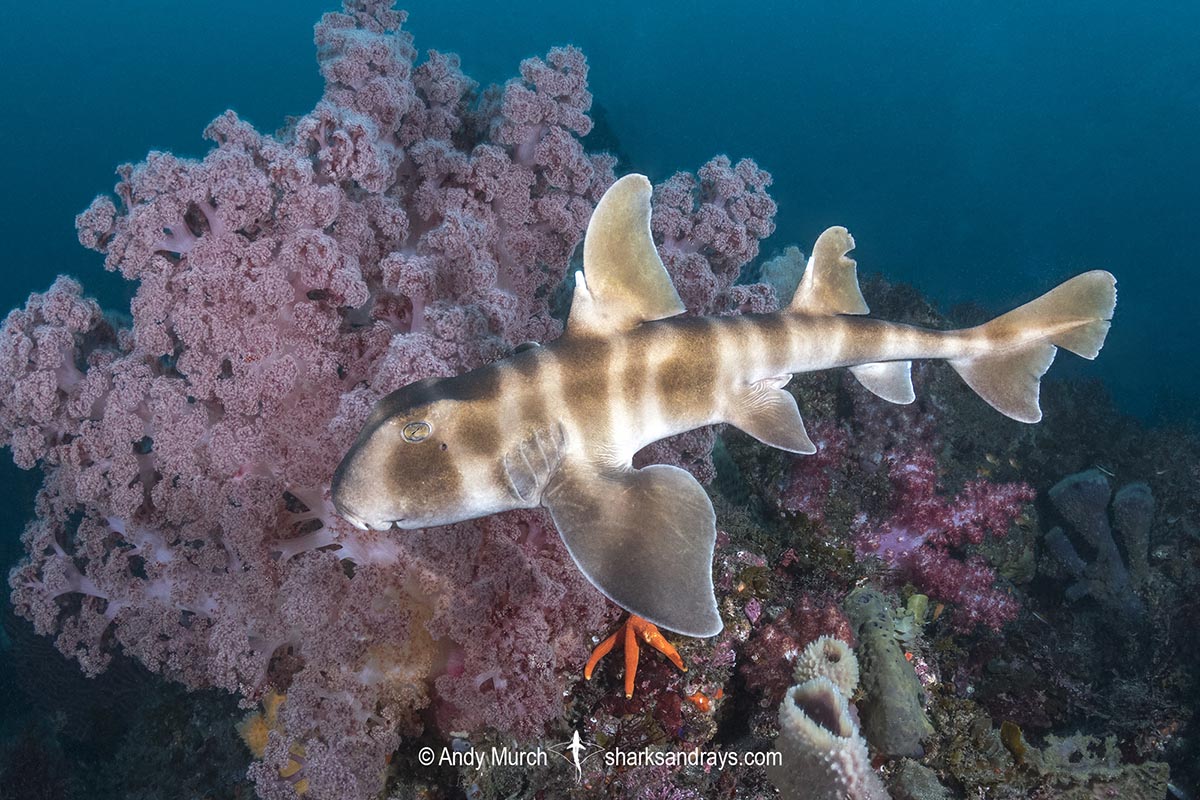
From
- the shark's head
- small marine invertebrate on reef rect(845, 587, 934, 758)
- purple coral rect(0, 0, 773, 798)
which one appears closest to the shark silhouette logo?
purple coral rect(0, 0, 773, 798)

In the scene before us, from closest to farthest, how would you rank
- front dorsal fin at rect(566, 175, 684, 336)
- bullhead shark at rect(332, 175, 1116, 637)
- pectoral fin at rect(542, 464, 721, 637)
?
pectoral fin at rect(542, 464, 721, 637), bullhead shark at rect(332, 175, 1116, 637), front dorsal fin at rect(566, 175, 684, 336)

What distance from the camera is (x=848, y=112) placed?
56.2 m

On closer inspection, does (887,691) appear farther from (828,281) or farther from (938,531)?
(828,281)

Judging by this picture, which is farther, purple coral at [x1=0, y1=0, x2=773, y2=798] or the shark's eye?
purple coral at [x1=0, y1=0, x2=773, y2=798]

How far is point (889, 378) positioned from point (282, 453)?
12.4ft

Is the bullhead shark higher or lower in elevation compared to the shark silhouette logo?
higher

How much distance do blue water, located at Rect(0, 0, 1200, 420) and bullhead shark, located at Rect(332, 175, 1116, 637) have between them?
19.6 meters

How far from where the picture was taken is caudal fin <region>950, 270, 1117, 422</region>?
12.9 ft

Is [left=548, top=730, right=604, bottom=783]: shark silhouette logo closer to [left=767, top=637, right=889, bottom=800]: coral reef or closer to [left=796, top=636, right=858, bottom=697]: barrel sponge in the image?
[left=767, top=637, right=889, bottom=800]: coral reef

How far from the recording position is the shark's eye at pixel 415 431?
2.45 m

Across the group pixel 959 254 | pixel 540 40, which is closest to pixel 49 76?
pixel 540 40

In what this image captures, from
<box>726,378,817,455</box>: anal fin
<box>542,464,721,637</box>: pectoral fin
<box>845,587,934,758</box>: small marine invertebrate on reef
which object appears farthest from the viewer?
<box>845,587,934,758</box>: small marine invertebrate on reef

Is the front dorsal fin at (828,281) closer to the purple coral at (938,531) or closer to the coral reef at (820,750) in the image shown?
the coral reef at (820,750)

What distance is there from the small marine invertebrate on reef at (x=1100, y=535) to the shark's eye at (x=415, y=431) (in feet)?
33.8
